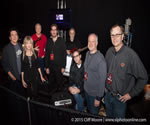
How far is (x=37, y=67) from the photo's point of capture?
2.52 m

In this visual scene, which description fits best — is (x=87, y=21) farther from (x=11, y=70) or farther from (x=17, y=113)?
(x=17, y=113)

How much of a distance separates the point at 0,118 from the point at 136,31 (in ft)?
13.4

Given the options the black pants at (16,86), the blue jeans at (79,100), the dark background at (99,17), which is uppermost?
the dark background at (99,17)

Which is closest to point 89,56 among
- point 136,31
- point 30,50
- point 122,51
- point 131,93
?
point 122,51

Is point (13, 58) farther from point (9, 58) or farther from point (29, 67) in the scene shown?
point (29, 67)

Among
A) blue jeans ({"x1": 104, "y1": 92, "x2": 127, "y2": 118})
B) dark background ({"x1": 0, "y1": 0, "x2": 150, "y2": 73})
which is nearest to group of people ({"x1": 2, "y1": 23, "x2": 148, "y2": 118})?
blue jeans ({"x1": 104, "y1": 92, "x2": 127, "y2": 118})

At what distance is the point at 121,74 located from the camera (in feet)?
5.17

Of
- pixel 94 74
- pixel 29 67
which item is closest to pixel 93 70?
pixel 94 74

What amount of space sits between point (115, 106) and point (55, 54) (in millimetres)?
1825

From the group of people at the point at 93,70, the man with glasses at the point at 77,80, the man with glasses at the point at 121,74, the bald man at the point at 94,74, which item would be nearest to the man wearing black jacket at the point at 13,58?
the group of people at the point at 93,70

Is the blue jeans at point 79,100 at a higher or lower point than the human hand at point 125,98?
lower

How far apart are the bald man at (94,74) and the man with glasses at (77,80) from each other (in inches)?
5.5

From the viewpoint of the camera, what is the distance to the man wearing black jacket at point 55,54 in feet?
9.76

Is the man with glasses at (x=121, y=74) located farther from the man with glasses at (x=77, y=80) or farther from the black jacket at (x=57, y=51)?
the black jacket at (x=57, y=51)
